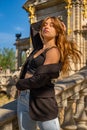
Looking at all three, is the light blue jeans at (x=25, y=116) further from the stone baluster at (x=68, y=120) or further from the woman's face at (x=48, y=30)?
the stone baluster at (x=68, y=120)

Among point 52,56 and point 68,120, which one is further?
point 68,120

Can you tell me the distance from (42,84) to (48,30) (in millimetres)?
622

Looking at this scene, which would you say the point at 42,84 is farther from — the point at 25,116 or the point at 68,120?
the point at 68,120

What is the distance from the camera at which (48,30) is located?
3236mm

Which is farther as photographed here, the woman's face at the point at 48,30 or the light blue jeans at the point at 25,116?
the woman's face at the point at 48,30

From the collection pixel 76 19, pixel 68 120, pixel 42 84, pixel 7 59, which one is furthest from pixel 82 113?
pixel 7 59

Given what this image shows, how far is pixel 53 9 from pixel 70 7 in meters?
3.02

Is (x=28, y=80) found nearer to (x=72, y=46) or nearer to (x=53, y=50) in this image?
(x=53, y=50)

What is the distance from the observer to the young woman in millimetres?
2992

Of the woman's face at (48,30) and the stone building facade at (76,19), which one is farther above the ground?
the stone building facade at (76,19)

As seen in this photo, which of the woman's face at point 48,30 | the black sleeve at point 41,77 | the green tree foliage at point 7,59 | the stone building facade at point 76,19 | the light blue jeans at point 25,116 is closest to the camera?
the black sleeve at point 41,77

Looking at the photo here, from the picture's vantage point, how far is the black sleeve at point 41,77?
117 inches

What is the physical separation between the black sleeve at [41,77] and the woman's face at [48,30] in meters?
0.40

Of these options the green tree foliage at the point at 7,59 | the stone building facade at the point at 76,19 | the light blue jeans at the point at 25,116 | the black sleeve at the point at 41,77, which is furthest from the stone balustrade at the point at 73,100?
the green tree foliage at the point at 7,59
